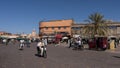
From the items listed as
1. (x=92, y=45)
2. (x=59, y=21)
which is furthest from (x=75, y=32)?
(x=92, y=45)

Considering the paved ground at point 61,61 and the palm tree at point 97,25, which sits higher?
the palm tree at point 97,25

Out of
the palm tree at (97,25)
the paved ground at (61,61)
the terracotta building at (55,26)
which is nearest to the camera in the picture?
the paved ground at (61,61)

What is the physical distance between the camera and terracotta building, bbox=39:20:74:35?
100625 millimetres

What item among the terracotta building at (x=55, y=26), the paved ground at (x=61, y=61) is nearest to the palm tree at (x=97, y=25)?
the terracotta building at (x=55, y=26)

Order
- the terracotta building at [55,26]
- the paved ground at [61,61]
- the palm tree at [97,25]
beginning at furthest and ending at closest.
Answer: the terracotta building at [55,26], the palm tree at [97,25], the paved ground at [61,61]

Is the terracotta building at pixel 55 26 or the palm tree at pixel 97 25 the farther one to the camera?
the terracotta building at pixel 55 26

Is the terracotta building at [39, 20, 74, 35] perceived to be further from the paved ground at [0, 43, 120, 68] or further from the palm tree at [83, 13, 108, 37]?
the paved ground at [0, 43, 120, 68]

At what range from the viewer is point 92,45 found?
40188mm

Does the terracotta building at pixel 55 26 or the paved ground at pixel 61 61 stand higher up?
Answer: the terracotta building at pixel 55 26

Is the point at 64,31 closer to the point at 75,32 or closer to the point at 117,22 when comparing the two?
the point at 75,32

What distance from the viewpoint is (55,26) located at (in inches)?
4114

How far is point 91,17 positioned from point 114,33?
20950 millimetres

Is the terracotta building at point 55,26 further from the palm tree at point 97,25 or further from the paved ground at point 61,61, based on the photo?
the paved ground at point 61,61

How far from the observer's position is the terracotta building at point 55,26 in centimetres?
10062
